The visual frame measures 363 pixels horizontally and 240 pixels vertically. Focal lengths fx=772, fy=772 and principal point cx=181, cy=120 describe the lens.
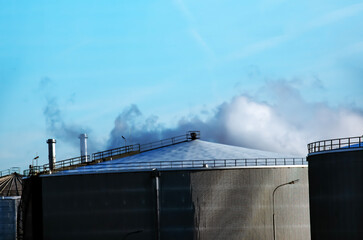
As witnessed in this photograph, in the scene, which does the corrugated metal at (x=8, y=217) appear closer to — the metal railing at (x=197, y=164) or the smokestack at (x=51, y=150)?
the smokestack at (x=51, y=150)

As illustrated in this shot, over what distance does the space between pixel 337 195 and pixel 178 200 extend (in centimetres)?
1788

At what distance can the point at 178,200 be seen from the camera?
73688mm

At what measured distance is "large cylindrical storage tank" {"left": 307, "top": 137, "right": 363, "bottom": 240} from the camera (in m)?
59.6

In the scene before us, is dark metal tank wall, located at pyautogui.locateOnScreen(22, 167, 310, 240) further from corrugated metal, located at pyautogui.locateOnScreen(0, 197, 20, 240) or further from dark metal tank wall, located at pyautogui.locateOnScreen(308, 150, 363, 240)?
corrugated metal, located at pyautogui.locateOnScreen(0, 197, 20, 240)

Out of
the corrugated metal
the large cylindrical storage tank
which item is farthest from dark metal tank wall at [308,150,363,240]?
the corrugated metal

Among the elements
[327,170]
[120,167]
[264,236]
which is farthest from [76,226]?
[327,170]

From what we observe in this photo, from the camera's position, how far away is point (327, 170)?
6259 cm

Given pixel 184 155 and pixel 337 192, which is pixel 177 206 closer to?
pixel 184 155

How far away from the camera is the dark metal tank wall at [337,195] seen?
59594mm

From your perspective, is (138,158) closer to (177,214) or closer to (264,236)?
(177,214)

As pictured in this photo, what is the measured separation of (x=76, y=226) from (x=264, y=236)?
18.3m

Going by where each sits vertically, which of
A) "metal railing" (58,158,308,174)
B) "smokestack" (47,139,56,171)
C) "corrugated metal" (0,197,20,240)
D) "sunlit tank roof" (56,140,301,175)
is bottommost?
"corrugated metal" (0,197,20,240)

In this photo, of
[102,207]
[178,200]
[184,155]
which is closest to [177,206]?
[178,200]

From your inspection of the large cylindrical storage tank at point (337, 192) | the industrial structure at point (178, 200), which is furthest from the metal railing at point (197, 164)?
the large cylindrical storage tank at point (337, 192)
